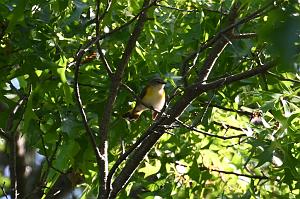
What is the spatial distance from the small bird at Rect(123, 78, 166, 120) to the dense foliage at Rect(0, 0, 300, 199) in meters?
0.07

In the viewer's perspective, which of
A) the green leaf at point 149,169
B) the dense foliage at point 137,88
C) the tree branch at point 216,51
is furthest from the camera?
the green leaf at point 149,169

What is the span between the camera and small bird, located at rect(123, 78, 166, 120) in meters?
3.97

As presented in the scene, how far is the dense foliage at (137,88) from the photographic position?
293cm

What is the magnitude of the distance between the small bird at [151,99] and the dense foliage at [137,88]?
7 centimetres

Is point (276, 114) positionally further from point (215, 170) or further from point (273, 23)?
point (273, 23)

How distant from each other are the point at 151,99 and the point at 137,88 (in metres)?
1.30

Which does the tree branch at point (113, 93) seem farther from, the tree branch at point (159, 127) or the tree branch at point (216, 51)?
the tree branch at point (216, 51)

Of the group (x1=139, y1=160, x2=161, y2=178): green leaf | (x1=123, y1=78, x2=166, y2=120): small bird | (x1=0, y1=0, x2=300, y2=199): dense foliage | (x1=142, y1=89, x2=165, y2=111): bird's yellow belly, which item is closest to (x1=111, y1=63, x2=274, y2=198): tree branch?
(x1=0, y1=0, x2=300, y2=199): dense foliage

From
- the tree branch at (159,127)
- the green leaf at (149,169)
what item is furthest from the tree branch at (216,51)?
the green leaf at (149,169)

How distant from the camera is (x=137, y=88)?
3.62 metres

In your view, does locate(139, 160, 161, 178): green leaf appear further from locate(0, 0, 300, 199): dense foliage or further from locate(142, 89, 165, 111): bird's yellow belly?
locate(142, 89, 165, 111): bird's yellow belly

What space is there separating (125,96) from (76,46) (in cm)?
58

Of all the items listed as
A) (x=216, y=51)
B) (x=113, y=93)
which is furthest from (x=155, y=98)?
(x=113, y=93)

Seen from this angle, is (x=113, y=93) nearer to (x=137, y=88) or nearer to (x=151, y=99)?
(x=137, y=88)
